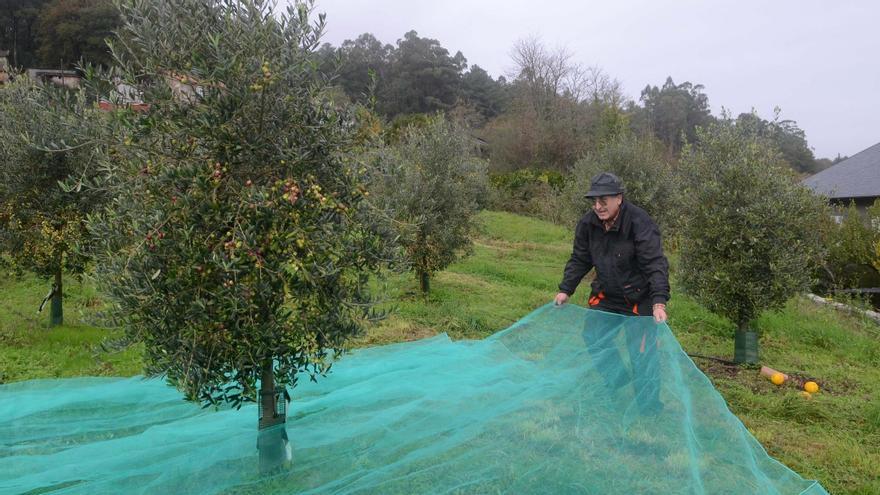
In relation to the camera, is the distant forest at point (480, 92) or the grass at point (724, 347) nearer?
the grass at point (724, 347)

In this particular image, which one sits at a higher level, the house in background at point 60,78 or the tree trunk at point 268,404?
the house in background at point 60,78

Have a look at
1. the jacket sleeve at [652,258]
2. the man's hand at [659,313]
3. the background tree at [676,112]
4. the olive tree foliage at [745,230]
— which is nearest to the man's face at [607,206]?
the jacket sleeve at [652,258]

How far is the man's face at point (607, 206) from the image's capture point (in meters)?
5.52

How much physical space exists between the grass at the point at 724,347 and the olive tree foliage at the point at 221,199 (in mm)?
615

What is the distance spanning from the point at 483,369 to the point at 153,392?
10.2ft

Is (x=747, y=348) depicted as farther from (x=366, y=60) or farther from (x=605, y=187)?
(x=366, y=60)

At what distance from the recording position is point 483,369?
18.0 feet

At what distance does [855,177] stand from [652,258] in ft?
98.6

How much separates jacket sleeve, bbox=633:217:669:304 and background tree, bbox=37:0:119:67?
46.6 metres

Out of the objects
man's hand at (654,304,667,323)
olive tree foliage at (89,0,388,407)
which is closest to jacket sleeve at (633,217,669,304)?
man's hand at (654,304,667,323)

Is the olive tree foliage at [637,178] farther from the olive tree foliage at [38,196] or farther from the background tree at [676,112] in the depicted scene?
the background tree at [676,112]

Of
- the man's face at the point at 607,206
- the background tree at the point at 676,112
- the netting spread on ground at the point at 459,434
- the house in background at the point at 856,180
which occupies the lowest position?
the netting spread on ground at the point at 459,434

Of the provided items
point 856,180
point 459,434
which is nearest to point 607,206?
point 459,434

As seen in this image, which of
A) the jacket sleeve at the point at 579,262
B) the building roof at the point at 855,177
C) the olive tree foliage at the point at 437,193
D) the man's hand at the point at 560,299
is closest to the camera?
the man's hand at the point at 560,299
